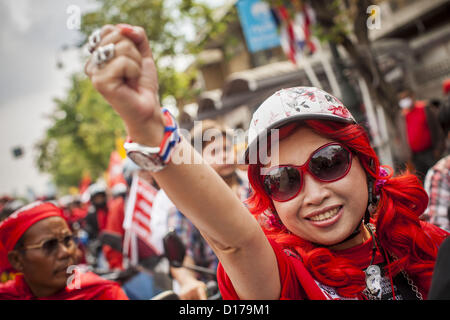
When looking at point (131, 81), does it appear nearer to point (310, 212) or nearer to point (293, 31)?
point (310, 212)

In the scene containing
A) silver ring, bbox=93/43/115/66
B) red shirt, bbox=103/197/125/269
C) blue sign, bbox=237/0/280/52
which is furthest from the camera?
blue sign, bbox=237/0/280/52

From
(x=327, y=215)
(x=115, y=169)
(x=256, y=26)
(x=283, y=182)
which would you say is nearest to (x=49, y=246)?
(x=283, y=182)

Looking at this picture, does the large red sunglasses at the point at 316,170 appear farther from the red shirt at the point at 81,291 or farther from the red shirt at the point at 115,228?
the red shirt at the point at 115,228

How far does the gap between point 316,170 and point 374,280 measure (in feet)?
1.60

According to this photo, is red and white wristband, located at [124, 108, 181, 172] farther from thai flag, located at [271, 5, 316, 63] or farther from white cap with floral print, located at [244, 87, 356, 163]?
thai flag, located at [271, 5, 316, 63]

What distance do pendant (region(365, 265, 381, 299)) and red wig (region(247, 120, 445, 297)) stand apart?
0.10 ft

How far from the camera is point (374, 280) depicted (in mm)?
1393

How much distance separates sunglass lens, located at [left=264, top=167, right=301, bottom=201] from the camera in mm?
1341

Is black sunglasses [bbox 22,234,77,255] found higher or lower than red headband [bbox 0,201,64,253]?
lower

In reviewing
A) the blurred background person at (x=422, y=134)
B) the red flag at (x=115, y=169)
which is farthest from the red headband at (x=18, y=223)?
the red flag at (x=115, y=169)

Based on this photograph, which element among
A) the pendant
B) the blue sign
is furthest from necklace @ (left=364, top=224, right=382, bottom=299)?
the blue sign
